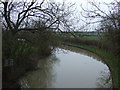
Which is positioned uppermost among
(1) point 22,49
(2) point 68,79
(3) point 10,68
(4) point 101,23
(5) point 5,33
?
(4) point 101,23

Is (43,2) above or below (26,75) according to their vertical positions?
above

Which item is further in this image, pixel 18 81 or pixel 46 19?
pixel 46 19

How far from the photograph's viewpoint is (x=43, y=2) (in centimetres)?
685

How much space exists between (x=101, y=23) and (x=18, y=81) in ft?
11.2

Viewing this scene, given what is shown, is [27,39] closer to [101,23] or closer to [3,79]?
[3,79]

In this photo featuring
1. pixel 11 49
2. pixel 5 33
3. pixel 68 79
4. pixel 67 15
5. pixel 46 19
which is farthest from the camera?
pixel 46 19

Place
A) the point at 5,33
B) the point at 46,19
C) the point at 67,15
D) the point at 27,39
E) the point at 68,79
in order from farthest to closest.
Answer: the point at 46,19, the point at 67,15, the point at 27,39, the point at 68,79, the point at 5,33

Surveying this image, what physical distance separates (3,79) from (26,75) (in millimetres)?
1107

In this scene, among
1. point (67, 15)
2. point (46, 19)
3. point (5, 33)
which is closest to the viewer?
point (5, 33)

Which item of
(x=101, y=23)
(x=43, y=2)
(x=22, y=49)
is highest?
(x=43, y=2)

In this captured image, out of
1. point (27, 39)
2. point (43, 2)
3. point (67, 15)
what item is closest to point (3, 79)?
point (27, 39)

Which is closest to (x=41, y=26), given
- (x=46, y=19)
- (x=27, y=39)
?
(x=46, y=19)

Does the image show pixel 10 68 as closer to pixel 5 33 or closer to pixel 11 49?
pixel 11 49

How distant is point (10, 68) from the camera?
4.66m
